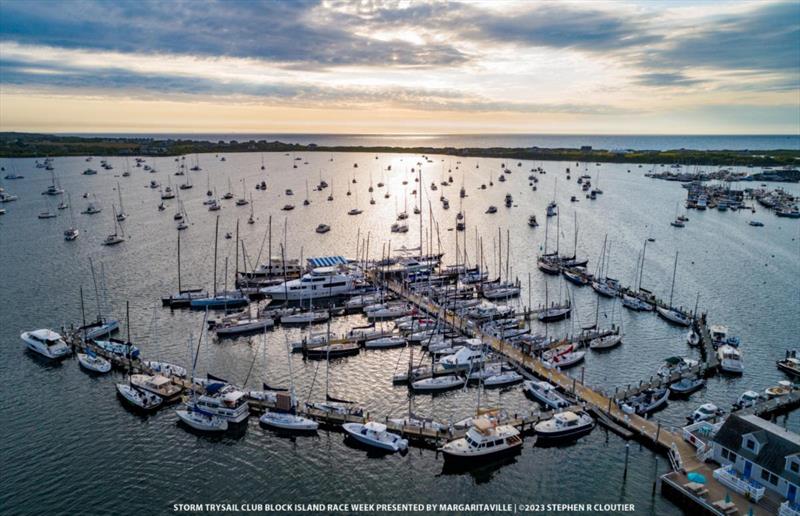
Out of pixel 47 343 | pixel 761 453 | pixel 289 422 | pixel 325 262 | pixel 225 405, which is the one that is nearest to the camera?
pixel 761 453

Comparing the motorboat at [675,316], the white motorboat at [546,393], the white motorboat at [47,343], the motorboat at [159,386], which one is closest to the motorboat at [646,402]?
the white motorboat at [546,393]

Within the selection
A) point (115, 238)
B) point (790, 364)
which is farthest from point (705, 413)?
point (115, 238)

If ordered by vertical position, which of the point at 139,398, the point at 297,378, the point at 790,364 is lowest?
the point at 297,378

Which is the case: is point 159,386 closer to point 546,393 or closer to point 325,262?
point 546,393

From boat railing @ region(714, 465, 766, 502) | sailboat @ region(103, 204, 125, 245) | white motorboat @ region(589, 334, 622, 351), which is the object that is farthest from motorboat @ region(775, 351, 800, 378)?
sailboat @ region(103, 204, 125, 245)

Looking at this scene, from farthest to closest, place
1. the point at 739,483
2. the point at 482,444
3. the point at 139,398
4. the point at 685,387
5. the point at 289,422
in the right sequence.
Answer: the point at 685,387 < the point at 139,398 < the point at 289,422 < the point at 482,444 < the point at 739,483

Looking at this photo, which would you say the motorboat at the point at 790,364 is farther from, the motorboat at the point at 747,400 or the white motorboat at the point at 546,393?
the white motorboat at the point at 546,393

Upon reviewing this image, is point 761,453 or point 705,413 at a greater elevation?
point 761,453
